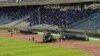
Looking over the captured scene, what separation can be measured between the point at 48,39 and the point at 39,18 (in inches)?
1021

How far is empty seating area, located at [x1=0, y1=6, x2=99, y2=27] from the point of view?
66.8 metres

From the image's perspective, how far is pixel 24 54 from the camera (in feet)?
121

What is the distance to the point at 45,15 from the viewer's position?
7525 cm

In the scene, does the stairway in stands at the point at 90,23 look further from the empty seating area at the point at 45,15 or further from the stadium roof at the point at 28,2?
the stadium roof at the point at 28,2

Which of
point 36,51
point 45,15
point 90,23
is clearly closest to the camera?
point 36,51

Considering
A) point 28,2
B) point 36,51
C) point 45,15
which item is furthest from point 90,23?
point 36,51

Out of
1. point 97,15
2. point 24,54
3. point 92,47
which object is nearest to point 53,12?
point 97,15

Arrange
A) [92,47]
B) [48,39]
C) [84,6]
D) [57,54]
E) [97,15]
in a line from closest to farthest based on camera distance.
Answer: [57,54] → [92,47] → [48,39] → [97,15] → [84,6]

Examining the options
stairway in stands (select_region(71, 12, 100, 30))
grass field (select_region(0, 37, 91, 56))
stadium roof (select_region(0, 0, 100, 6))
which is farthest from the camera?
stadium roof (select_region(0, 0, 100, 6))

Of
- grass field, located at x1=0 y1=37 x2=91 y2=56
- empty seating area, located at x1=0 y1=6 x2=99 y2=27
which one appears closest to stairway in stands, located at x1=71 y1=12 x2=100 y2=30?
empty seating area, located at x1=0 y1=6 x2=99 y2=27

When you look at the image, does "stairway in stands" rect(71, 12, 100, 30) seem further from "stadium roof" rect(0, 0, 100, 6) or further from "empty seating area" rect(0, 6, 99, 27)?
"stadium roof" rect(0, 0, 100, 6)

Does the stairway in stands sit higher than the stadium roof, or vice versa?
the stadium roof

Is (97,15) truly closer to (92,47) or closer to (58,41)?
(58,41)

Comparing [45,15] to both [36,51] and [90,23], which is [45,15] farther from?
[36,51]
